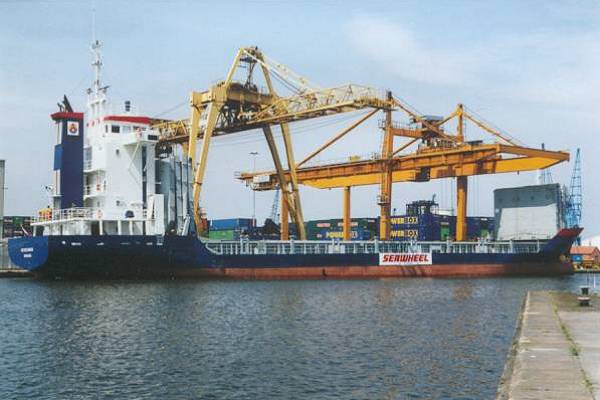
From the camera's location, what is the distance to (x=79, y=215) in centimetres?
3997

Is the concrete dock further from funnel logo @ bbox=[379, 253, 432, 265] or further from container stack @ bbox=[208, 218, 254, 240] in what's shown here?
container stack @ bbox=[208, 218, 254, 240]

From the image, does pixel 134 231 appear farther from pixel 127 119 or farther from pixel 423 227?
pixel 423 227

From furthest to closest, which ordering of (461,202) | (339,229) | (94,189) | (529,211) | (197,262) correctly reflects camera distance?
(339,229) → (529,211) → (461,202) → (94,189) → (197,262)

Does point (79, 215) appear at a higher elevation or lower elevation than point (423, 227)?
higher

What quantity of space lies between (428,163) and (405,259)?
7402mm

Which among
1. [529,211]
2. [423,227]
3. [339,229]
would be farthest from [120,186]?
[339,229]

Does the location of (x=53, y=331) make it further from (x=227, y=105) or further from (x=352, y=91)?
(x=227, y=105)

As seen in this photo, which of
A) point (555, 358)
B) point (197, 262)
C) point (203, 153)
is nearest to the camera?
point (555, 358)

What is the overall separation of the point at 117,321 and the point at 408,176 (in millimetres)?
36758

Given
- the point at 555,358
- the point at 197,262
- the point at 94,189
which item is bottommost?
the point at 555,358

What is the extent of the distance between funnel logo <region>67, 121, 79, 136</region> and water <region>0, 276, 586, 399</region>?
11252 millimetres

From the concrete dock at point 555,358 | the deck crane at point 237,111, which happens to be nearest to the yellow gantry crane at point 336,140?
the deck crane at point 237,111

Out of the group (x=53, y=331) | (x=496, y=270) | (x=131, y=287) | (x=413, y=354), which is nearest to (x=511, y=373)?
(x=413, y=354)

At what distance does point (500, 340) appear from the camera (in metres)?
18.4
